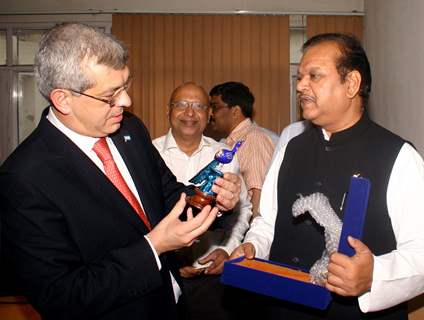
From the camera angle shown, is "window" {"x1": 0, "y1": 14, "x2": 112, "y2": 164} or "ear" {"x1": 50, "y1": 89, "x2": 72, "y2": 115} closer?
"ear" {"x1": 50, "y1": 89, "x2": 72, "y2": 115}

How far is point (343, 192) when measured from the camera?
5.15 ft

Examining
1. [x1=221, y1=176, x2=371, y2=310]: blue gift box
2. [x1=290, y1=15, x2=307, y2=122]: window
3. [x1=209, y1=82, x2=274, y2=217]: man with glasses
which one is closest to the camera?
[x1=221, y1=176, x2=371, y2=310]: blue gift box

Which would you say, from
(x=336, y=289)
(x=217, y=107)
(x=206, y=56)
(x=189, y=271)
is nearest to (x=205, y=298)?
(x=189, y=271)

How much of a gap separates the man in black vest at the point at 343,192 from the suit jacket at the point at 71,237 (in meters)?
0.43

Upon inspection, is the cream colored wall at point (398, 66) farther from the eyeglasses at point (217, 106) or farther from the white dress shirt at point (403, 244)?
the white dress shirt at point (403, 244)

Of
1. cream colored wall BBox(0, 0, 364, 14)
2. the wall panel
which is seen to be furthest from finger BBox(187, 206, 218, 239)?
cream colored wall BBox(0, 0, 364, 14)

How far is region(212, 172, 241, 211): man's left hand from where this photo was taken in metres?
1.51

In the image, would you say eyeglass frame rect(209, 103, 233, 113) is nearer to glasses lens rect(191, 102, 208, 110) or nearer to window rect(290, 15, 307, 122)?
glasses lens rect(191, 102, 208, 110)

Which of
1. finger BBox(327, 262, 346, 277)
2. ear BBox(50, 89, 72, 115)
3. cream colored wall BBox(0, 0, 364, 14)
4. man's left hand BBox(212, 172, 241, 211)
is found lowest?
finger BBox(327, 262, 346, 277)

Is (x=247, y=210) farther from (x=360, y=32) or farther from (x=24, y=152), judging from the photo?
(x=360, y=32)

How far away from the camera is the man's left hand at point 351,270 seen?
126 cm

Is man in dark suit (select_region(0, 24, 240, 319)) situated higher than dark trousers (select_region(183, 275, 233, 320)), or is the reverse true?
man in dark suit (select_region(0, 24, 240, 319))

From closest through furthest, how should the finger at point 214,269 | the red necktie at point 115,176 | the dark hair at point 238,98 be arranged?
the red necktie at point 115,176, the finger at point 214,269, the dark hair at point 238,98

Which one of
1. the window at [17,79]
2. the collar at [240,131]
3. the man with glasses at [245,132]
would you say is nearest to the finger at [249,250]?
the man with glasses at [245,132]
